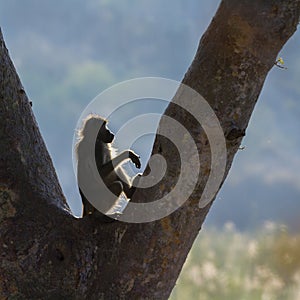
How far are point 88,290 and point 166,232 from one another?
0.59 m

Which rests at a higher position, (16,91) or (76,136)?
(76,136)

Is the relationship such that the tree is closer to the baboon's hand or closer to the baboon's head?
the baboon's hand

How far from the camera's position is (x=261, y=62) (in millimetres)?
3475

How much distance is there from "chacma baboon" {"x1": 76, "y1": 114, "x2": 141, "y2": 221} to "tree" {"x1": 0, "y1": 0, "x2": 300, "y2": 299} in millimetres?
696

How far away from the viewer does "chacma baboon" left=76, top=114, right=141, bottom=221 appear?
466cm

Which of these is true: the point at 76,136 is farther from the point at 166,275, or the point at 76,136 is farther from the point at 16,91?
the point at 166,275

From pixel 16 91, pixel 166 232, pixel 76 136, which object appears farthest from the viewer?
pixel 76 136

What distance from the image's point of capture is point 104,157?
17.6 feet

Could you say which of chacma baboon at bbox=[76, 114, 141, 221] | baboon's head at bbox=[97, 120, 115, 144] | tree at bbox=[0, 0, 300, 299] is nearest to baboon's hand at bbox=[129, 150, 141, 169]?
chacma baboon at bbox=[76, 114, 141, 221]

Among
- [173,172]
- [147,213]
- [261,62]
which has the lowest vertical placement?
[147,213]

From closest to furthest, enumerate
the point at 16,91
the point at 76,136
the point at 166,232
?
1. the point at 166,232
2. the point at 16,91
3. the point at 76,136

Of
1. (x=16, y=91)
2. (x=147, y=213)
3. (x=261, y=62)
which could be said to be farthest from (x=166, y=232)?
(x=16, y=91)

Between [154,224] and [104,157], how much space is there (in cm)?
207

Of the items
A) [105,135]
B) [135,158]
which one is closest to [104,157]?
[105,135]
